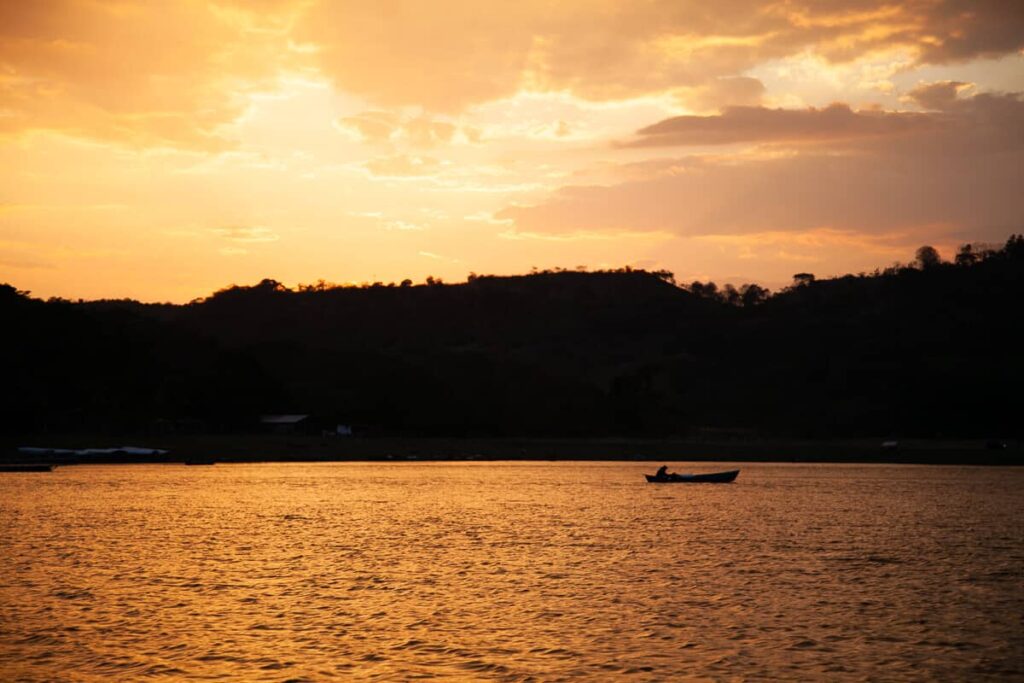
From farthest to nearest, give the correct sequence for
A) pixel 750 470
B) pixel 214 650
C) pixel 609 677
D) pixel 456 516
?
pixel 750 470, pixel 456 516, pixel 214 650, pixel 609 677

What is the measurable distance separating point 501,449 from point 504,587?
128570mm

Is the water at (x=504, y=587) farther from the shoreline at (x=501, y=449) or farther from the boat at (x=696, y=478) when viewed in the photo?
the shoreline at (x=501, y=449)

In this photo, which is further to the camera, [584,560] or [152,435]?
[152,435]

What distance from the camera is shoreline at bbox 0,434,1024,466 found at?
489 ft

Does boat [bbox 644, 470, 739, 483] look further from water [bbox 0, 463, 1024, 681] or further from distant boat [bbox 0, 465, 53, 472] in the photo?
distant boat [bbox 0, 465, 53, 472]

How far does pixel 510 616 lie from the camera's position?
1571 inches

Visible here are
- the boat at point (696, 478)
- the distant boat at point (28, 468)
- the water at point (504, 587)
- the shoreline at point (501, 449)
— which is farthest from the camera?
the shoreline at point (501, 449)

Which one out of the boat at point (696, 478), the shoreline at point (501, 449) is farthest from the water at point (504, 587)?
the shoreline at point (501, 449)

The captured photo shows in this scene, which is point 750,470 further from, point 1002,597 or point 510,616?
point 510,616

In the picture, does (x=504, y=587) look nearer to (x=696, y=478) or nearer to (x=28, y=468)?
(x=696, y=478)

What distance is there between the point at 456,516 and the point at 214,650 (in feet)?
162

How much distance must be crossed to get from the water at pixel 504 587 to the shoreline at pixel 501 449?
2029 inches

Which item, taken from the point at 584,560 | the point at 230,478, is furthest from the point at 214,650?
the point at 230,478

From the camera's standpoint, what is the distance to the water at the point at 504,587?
32.0 m
